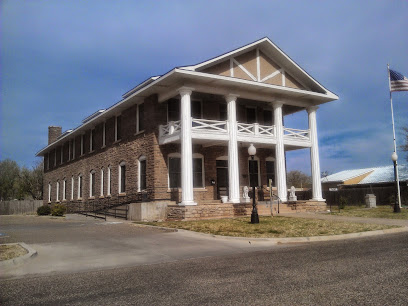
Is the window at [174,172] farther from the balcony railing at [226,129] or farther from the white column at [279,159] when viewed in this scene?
the white column at [279,159]

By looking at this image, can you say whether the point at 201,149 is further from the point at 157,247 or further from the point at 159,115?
the point at 157,247

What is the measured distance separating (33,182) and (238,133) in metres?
43.4

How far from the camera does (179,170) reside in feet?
73.2

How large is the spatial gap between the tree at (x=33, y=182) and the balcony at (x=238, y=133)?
40.0 metres

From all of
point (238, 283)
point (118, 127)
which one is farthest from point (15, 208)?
point (238, 283)

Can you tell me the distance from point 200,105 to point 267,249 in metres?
14.0

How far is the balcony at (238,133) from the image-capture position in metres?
20.3

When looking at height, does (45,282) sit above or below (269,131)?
below

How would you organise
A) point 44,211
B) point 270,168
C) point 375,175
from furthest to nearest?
point 375,175 < point 44,211 < point 270,168

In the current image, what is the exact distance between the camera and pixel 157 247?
11.0m

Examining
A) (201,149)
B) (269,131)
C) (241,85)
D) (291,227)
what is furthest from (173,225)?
(269,131)

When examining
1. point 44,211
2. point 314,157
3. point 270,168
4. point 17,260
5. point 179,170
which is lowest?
point 17,260

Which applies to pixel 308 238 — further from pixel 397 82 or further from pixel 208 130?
pixel 397 82

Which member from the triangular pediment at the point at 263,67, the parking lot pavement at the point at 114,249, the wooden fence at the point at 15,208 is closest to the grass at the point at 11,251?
the parking lot pavement at the point at 114,249
